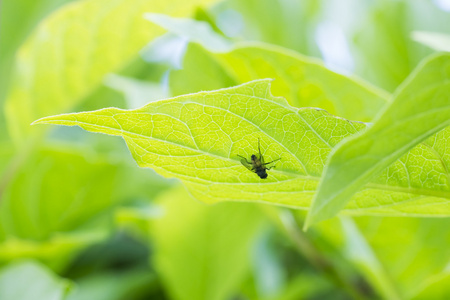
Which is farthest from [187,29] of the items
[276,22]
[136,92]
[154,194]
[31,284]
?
[154,194]

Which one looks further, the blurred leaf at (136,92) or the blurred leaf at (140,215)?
the blurred leaf at (140,215)

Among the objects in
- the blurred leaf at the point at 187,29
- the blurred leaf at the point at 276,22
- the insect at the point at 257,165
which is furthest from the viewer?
the blurred leaf at the point at 276,22

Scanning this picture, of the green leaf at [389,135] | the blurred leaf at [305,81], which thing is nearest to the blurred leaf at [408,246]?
the blurred leaf at [305,81]

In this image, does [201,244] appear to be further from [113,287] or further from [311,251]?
[311,251]

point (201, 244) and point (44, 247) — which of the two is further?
point (201, 244)

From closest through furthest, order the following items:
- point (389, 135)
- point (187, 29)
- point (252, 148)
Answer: point (389, 135) < point (252, 148) < point (187, 29)

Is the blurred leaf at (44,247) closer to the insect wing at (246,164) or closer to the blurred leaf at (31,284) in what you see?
the blurred leaf at (31,284)
